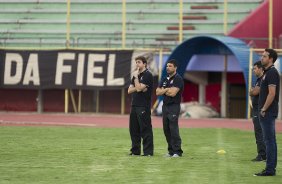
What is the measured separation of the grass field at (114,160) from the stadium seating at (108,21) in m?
12.5

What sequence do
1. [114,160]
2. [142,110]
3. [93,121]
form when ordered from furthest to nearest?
[93,121] → [142,110] → [114,160]

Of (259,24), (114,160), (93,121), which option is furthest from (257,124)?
(259,24)

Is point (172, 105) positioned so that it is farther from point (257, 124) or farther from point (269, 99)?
point (269, 99)

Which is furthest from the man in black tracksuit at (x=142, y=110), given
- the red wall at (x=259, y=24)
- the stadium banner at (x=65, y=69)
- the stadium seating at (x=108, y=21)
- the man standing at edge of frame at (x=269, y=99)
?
the stadium seating at (x=108, y=21)

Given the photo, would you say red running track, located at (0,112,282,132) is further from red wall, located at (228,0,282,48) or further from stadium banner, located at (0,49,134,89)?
red wall, located at (228,0,282,48)

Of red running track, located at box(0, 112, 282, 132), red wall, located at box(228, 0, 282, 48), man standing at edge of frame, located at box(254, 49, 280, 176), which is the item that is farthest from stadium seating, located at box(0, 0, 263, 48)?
man standing at edge of frame, located at box(254, 49, 280, 176)

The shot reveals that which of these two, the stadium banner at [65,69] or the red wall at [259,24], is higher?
the red wall at [259,24]

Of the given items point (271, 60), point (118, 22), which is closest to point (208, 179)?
point (271, 60)

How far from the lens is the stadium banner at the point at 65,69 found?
3328 centimetres

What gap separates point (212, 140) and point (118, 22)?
15640mm

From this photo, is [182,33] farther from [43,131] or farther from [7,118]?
[43,131]

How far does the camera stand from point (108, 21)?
117 feet

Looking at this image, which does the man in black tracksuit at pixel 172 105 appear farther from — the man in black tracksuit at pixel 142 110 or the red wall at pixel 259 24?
the red wall at pixel 259 24

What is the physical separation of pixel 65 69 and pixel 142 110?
1822cm
